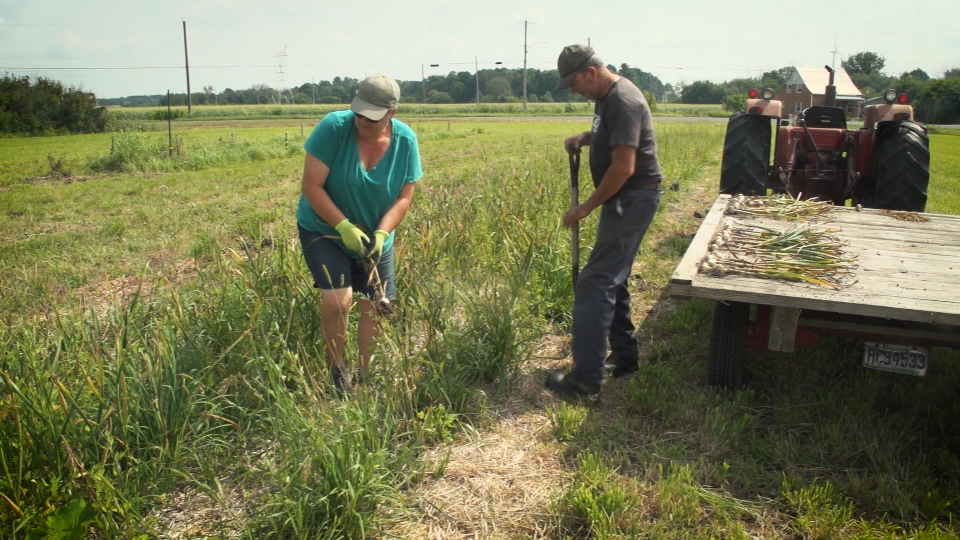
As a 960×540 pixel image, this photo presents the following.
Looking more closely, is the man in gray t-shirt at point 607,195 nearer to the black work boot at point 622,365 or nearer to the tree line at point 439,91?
the black work boot at point 622,365

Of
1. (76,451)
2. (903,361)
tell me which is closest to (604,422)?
(903,361)

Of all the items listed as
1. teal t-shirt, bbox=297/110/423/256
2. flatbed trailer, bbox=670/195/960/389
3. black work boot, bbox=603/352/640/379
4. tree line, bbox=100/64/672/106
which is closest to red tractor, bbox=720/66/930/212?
flatbed trailer, bbox=670/195/960/389

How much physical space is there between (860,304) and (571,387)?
1.38 m

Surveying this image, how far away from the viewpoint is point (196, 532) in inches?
94.9

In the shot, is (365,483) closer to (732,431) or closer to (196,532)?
(196,532)

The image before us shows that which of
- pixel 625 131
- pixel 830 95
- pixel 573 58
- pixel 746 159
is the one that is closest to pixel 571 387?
pixel 625 131

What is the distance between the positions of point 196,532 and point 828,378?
3159 millimetres

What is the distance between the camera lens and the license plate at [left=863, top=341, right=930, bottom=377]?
292 centimetres

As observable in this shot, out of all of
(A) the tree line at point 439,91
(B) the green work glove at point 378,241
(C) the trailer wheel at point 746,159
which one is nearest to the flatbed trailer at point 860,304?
(B) the green work glove at point 378,241

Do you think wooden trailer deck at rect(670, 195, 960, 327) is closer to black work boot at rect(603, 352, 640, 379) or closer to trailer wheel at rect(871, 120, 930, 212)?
black work boot at rect(603, 352, 640, 379)

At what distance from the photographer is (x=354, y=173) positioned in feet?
10.5

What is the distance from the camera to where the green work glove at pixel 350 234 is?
121 inches

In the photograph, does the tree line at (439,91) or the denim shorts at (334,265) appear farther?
the tree line at (439,91)

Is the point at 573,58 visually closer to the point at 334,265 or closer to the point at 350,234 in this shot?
the point at 350,234
